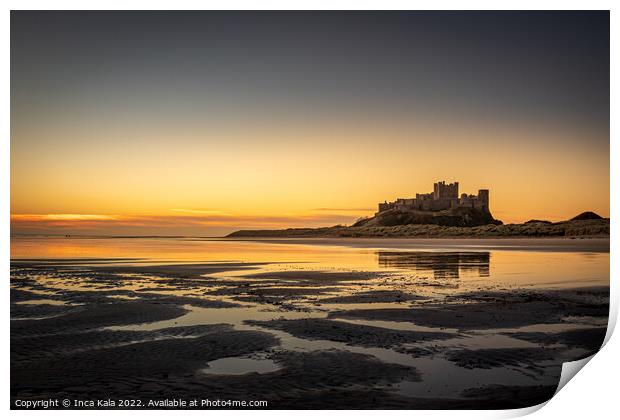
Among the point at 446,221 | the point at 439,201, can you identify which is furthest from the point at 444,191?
the point at 446,221

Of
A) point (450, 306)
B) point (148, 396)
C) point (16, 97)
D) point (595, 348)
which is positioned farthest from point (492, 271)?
point (16, 97)

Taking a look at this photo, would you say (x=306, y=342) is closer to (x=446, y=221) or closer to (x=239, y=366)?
(x=239, y=366)

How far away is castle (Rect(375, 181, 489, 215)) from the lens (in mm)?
26045

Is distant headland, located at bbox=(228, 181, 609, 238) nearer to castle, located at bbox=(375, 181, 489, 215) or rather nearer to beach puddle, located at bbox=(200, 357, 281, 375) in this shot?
castle, located at bbox=(375, 181, 489, 215)

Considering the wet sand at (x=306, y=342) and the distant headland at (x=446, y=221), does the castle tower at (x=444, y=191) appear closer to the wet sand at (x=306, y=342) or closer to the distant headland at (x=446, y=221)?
the distant headland at (x=446, y=221)

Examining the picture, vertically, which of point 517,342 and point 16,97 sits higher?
point 16,97

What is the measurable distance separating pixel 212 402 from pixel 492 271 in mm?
12896

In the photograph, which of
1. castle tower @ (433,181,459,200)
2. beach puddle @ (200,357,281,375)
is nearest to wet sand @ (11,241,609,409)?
beach puddle @ (200,357,281,375)

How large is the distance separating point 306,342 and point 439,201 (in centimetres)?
2404

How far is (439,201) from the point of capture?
3078 cm

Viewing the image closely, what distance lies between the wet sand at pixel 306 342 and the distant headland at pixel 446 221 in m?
9.67

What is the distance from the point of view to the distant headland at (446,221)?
27.1 metres
